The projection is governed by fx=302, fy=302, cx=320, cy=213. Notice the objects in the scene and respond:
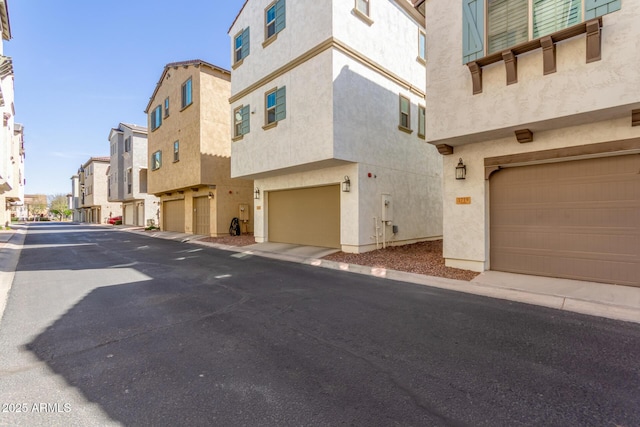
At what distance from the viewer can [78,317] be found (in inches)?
187

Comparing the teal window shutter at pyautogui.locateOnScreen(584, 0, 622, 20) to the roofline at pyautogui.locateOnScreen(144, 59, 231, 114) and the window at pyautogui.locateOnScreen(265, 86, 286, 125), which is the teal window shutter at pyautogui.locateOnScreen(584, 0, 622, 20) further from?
the roofline at pyautogui.locateOnScreen(144, 59, 231, 114)

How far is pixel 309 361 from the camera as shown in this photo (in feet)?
10.9

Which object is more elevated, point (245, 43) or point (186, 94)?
point (245, 43)

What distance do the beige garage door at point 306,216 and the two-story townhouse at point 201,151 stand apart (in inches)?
200

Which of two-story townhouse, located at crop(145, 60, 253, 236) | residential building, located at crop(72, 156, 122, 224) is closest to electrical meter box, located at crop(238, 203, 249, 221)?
two-story townhouse, located at crop(145, 60, 253, 236)

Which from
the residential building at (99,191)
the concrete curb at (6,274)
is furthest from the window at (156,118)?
the residential building at (99,191)

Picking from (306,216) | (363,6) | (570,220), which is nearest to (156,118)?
(306,216)

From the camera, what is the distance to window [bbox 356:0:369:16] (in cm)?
1037

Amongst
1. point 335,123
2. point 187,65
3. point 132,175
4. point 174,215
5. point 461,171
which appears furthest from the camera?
point 132,175

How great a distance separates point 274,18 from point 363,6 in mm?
3519

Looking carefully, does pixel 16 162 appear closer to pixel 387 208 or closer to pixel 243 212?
pixel 243 212

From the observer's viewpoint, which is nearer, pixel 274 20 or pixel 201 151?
pixel 274 20

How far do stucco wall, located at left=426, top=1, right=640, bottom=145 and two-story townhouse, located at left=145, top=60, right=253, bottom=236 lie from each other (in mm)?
13192

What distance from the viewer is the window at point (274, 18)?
11.3 metres
